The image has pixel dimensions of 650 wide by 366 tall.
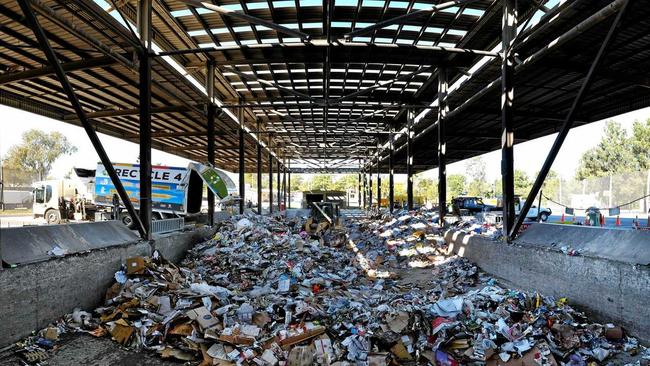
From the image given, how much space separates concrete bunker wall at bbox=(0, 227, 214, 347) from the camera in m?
4.05

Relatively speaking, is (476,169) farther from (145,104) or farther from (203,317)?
(203,317)

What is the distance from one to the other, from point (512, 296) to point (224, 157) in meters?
30.4

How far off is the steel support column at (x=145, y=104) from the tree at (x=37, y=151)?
145ft

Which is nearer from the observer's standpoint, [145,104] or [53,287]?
[53,287]

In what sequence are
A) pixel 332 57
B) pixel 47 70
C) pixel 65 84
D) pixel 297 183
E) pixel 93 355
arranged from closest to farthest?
pixel 93 355 → pixel 65 84 → pixel 47 70 → pixel 332 57 → pixel 297 183

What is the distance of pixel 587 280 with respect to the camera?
506 centimetres

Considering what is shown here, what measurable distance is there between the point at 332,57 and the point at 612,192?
2675 cm

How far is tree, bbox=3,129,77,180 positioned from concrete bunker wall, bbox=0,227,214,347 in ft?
152

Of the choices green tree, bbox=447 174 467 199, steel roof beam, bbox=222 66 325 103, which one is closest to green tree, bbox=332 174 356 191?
green tree, bbox=447 174 467 199

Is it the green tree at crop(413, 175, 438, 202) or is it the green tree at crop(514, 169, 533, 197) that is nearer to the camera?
the green tree at crop(514, 169, 533, 197)

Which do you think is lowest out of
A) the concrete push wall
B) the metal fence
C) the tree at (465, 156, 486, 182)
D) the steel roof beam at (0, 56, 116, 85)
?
the concrete push wall

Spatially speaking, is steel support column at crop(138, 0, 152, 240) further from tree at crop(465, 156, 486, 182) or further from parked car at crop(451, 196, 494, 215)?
tree at crop(465, 156, 486, 182)

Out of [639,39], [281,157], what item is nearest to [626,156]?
[281,157]

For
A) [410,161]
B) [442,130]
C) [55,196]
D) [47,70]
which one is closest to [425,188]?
[410,161]
